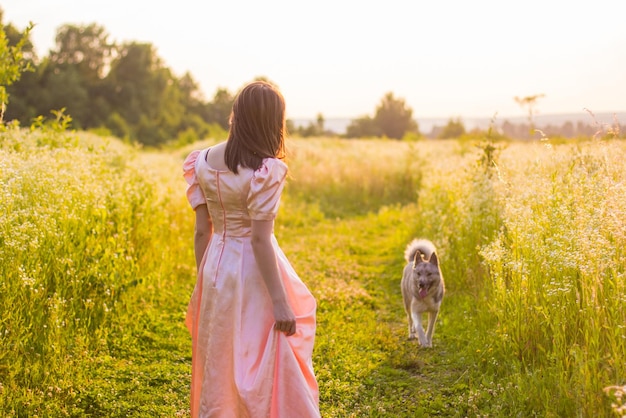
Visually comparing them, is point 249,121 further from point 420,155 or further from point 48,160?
point 420,155

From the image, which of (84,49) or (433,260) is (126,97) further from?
(433,260)

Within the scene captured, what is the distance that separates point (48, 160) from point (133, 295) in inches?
76.2

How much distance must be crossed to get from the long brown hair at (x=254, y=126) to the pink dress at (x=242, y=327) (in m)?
0.08

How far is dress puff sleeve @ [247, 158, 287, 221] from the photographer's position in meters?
3.46

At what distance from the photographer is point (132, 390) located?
543 cm

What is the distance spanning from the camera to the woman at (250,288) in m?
3.54

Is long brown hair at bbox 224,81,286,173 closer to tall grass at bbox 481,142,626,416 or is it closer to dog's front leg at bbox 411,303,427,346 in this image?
tall grass at bbox 481,142,626,416

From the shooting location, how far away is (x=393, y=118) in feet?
219

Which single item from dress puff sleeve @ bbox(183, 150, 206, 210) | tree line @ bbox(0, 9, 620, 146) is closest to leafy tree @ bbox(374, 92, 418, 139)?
tree line @ bbox(0, 9, 620, 146)

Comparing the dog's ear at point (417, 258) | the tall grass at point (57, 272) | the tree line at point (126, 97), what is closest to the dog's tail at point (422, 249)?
the dog's ear at point (417, 258)

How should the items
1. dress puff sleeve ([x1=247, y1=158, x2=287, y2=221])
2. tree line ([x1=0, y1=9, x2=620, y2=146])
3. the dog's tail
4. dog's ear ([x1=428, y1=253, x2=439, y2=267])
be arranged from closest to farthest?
dress puff sleeve ([x1=247, y1=158, x2=287, y2=221]) < dog's ear ([x1=428, y1=253, x2=439, y2=267]) < the dog's tail < tree line ([x1=0, y1=9, x2=620, y2=146])

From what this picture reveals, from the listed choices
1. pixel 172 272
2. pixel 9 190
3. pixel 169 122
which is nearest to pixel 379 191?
pixel 172 272

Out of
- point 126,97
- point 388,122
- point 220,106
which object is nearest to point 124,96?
point 126,97

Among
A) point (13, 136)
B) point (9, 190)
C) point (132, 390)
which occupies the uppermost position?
point (13, 136)
